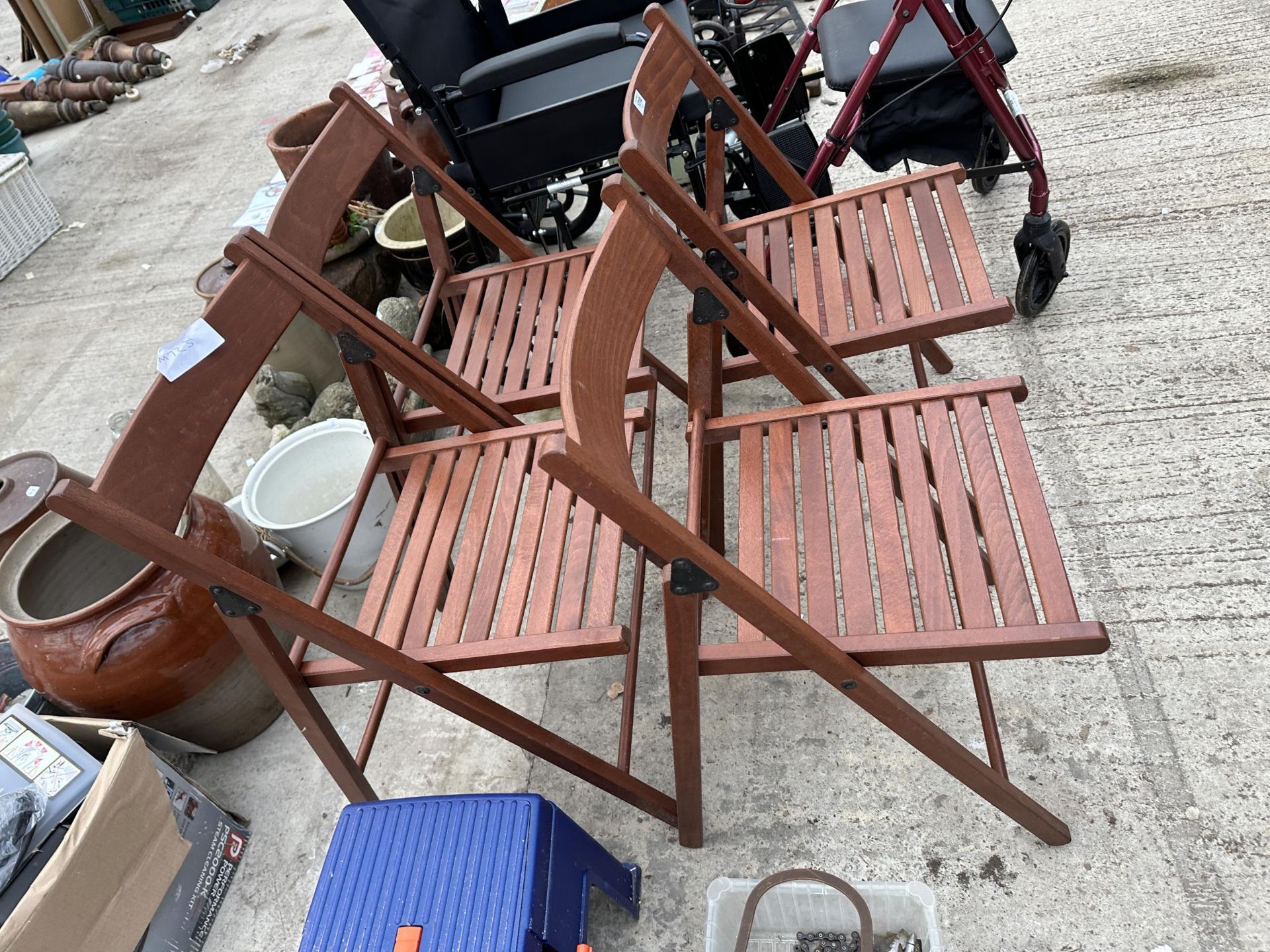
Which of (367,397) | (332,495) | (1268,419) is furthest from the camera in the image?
(332,495)

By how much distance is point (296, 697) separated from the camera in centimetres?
143

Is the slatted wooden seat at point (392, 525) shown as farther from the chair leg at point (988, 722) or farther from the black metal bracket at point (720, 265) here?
the chair leg at point (988, 722)

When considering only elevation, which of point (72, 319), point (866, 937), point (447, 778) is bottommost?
point (447, 778)

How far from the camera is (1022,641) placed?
3.82ft

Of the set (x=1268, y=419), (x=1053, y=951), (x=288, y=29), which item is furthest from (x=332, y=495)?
(x=288, y=29)

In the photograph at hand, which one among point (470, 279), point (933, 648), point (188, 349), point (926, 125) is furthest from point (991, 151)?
point (188, 349)

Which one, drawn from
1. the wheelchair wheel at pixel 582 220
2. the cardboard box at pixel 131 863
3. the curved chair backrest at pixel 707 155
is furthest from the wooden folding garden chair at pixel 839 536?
the wheelchair wheel at pixel 582 220

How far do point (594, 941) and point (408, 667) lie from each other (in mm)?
681

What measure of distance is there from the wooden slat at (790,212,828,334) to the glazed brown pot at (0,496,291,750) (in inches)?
52.9

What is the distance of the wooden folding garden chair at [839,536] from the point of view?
3.67 feet

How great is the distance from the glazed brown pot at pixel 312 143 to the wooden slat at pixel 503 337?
3.79ft

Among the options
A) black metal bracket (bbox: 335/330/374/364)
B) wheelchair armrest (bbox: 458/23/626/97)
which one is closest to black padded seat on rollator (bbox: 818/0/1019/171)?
wheelchair armrest (bbox: 458/23/626/97)

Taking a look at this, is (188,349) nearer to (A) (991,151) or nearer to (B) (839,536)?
(B) (839,536)

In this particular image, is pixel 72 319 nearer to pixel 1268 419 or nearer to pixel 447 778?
pixel 447 778
